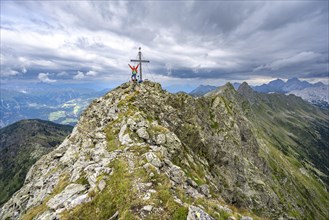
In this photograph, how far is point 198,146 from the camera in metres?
66.3

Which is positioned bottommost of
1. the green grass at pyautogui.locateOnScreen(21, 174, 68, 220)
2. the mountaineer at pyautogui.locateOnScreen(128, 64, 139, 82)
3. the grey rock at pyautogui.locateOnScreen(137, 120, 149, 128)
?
the green grass at pyautogui.locateOnScreen(21, 174, 68, 220)

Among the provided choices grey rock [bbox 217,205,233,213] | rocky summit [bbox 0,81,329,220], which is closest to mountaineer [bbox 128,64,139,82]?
rocky summit [bbox 0,81,329,220]

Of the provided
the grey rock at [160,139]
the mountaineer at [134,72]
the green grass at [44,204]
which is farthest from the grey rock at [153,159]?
the mountaineer at [134,72]

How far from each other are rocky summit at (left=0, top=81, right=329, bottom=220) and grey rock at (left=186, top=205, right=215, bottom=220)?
99mm

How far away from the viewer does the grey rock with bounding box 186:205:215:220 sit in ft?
77.5

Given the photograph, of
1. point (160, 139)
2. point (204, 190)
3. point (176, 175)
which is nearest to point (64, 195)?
point (176, 175)

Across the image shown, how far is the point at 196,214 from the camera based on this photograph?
24000 millimetres

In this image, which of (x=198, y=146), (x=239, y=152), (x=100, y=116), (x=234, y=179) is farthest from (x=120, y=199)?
(x=239, y=152)

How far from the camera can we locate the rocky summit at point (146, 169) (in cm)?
2628

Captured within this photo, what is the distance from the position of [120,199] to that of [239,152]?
243ft

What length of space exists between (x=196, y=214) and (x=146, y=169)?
9389 millimetres

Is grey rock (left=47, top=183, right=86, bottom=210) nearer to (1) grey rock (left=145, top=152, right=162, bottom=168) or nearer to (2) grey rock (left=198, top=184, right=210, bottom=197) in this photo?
(1) grey rock (left=145, top=152, right=162, bottom=168)

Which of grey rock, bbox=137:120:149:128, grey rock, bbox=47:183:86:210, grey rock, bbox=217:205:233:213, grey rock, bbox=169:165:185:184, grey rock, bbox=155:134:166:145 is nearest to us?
grey rock, bbox=217:205:233:213

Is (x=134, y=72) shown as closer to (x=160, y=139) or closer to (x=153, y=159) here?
(x=160, y=139)
